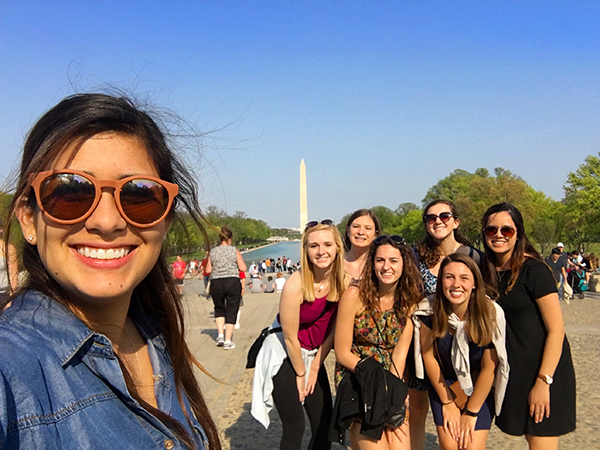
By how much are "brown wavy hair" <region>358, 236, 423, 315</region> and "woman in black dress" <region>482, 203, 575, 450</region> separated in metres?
0.58

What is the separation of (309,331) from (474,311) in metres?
1.31

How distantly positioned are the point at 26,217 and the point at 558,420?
3475 millimetres

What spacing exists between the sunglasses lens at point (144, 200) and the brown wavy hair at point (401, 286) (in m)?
2.38

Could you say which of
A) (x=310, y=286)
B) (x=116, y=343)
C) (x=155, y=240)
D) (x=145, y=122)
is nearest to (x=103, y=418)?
(x=116, y=343)

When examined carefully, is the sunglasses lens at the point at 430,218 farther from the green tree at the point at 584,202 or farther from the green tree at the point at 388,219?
the green tree at the point at 388,219

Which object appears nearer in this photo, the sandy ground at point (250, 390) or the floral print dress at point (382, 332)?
the floral print dress at point (382, 332)

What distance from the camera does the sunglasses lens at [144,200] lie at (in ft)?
4.13

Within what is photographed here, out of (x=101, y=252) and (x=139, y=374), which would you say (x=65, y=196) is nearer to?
(x=101, y=252)

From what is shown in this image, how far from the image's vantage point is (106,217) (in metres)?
1.22

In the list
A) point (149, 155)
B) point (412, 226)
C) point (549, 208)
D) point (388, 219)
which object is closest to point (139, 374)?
point (149, 155)

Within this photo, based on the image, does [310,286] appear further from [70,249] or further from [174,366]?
[70,249]

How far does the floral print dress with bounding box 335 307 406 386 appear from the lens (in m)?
3.49

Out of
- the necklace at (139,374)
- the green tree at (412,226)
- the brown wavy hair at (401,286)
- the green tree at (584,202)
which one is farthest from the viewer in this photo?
the green tree at (412,226)

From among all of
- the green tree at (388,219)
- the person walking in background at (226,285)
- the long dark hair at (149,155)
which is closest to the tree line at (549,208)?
the person walking in background at (226,285)
